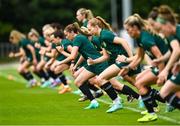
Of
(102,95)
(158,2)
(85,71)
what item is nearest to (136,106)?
(85,71)

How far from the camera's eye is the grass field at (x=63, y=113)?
14.1 meters

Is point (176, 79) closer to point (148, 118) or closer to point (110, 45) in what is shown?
point (148, 118)

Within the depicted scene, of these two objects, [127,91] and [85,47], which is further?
[85,47]

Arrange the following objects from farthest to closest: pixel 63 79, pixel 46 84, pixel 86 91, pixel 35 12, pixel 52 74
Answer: pixel 35 12 → pixel 46 84 → pixel 52 74 → pixel 63 79 → pixel 86 91

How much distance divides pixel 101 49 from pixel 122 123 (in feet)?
13.1

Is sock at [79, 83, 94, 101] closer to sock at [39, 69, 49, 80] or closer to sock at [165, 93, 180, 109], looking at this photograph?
sock at [165, 93, 180, 109]

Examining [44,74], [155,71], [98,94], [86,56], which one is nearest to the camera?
[155,71]

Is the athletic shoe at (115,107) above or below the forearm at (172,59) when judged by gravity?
above

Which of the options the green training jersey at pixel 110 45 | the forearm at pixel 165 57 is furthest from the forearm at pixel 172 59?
the green training jersey at pixel 110 45

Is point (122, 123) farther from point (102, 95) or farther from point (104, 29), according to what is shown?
point (102, 95)

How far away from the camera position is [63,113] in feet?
52.4

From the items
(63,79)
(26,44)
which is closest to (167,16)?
(63,79)

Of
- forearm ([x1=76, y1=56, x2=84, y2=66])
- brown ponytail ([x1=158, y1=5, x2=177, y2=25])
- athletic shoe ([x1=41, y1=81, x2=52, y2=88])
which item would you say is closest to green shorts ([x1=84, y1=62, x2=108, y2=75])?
forearm ([x1=76, y1=56, x2=84, y2=66])

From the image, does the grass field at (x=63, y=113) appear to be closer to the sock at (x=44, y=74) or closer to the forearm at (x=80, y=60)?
the forearm at (x=80, y=60)
